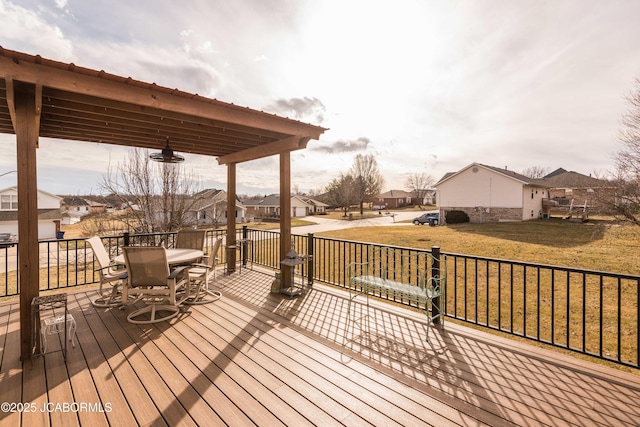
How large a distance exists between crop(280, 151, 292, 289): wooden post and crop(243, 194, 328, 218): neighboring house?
34601 mm

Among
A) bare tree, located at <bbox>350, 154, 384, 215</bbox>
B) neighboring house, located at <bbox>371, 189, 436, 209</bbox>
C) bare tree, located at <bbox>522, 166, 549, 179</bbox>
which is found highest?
bare tree, located at <bbox>522, 166, 549, 179</bbox>

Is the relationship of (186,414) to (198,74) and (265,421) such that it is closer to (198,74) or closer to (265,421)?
(265,421)

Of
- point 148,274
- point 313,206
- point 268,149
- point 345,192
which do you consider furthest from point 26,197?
point 313,206

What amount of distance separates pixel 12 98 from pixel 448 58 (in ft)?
23.1

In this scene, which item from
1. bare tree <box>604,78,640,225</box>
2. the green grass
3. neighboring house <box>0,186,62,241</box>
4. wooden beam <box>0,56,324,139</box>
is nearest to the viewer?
wooden beam <box>0,56,324,139</box>

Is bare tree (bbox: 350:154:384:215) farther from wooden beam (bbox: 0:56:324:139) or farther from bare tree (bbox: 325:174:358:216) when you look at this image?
wooden beam (bbox: 0:56:324:139)

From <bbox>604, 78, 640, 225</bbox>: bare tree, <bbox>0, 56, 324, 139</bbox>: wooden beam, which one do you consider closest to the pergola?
<bbox>0, 56, 324, 139</bbox>: wooden beam

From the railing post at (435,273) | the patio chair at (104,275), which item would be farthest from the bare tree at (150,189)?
the railing post at (435,273)

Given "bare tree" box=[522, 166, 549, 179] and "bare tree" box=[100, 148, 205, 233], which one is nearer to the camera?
"bare tree" box=[100, 148, 205, 233]

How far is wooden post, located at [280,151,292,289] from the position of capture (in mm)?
4703

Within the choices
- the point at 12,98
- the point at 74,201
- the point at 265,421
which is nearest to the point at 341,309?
the point at 265,421

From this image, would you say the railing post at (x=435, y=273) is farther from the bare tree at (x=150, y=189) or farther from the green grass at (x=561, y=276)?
the bare tree at (x=150, y=189)

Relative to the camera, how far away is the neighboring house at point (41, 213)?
22.7 meters

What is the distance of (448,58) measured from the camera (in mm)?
5996
